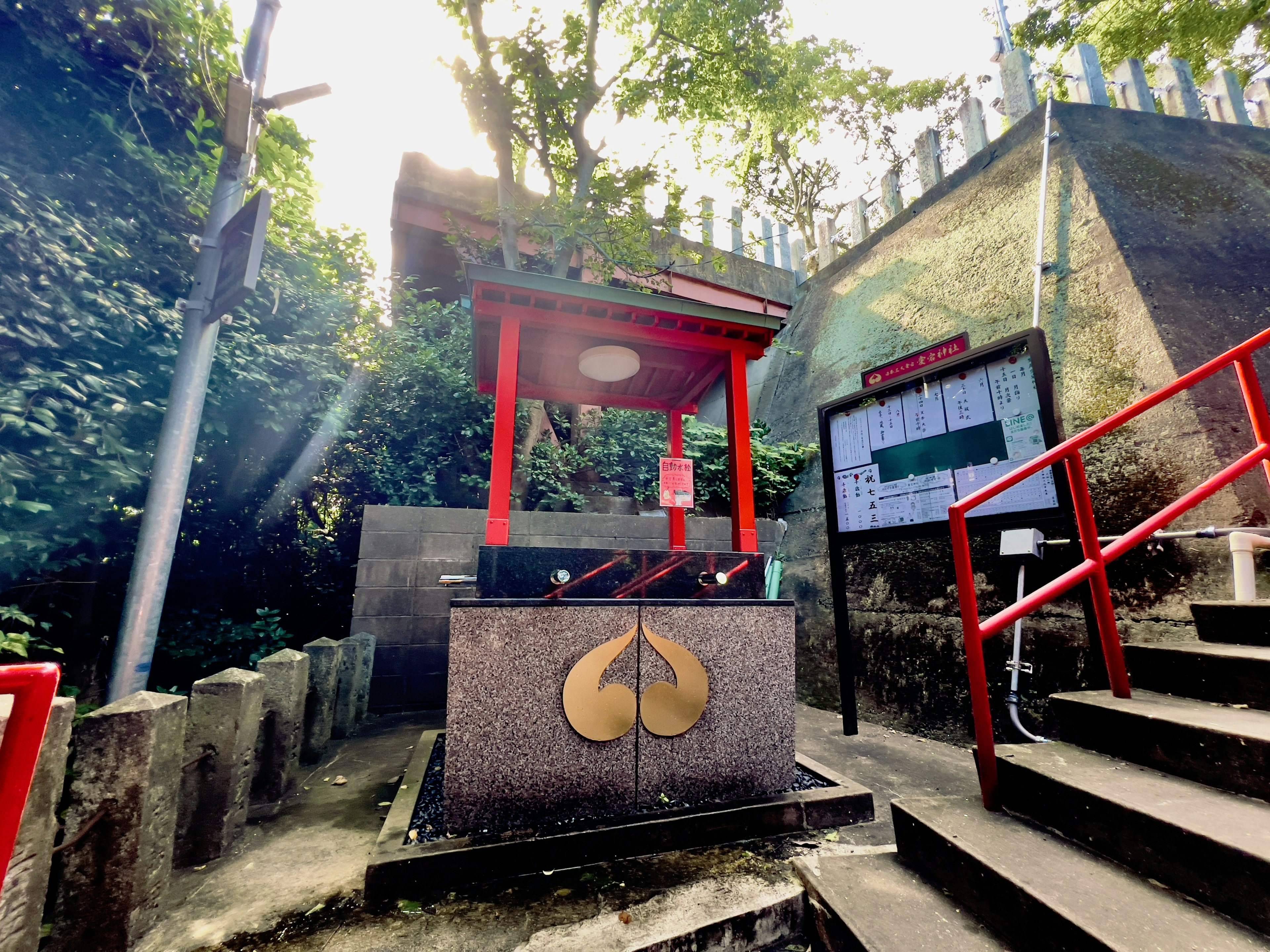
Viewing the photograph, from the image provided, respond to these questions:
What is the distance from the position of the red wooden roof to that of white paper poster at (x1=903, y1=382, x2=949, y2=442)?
1.46m

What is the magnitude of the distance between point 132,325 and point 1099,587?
7.32 m

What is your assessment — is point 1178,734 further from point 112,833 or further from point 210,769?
point 210,769

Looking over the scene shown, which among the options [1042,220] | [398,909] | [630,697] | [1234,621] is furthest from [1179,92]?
[398,909]

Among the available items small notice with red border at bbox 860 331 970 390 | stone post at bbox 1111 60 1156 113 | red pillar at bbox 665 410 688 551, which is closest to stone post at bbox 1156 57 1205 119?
stone post at bbox 1111 60 1156 113

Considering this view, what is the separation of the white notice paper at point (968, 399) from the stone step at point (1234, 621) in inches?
66.7

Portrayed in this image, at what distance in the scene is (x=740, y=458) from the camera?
395cm

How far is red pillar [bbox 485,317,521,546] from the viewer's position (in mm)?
3428

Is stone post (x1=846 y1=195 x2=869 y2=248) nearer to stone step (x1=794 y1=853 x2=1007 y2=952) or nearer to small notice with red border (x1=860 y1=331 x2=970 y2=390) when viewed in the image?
small notice with red border (x1=860 y1=331 x2=970 y2=390)

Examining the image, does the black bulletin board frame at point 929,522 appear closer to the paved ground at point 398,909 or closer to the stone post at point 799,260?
the paved ground at point 398,909

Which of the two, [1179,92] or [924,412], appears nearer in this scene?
[924,412]

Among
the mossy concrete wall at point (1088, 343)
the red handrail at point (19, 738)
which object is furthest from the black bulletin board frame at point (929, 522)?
the red handrail at point (19, 738)

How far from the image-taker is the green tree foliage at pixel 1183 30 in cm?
970

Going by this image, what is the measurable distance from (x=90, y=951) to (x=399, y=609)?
3647 millimetres

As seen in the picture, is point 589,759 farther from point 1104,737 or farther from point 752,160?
point 752,160
